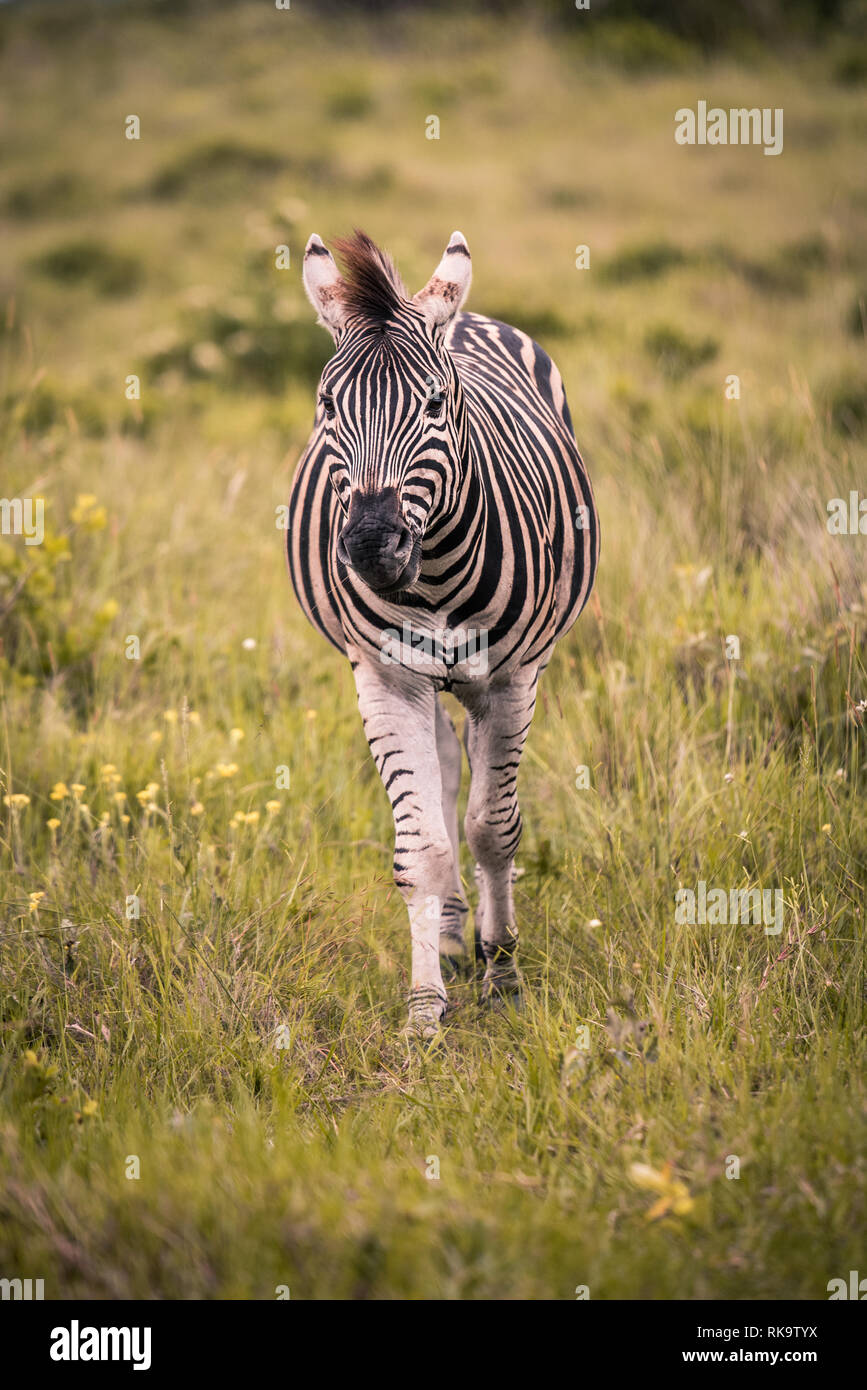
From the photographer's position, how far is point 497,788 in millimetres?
3900

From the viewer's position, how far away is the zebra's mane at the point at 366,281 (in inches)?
127

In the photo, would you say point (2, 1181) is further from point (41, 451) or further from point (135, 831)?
point (41, 451)

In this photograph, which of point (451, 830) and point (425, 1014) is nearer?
point (425, 1014)

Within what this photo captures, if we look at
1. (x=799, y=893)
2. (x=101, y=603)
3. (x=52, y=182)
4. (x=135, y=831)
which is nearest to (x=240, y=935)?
(x=135, y=831)

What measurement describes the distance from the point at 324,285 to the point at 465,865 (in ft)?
7.88

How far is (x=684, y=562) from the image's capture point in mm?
5977

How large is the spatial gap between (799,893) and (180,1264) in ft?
7.75

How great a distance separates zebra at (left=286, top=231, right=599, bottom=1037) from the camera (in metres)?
3.15
